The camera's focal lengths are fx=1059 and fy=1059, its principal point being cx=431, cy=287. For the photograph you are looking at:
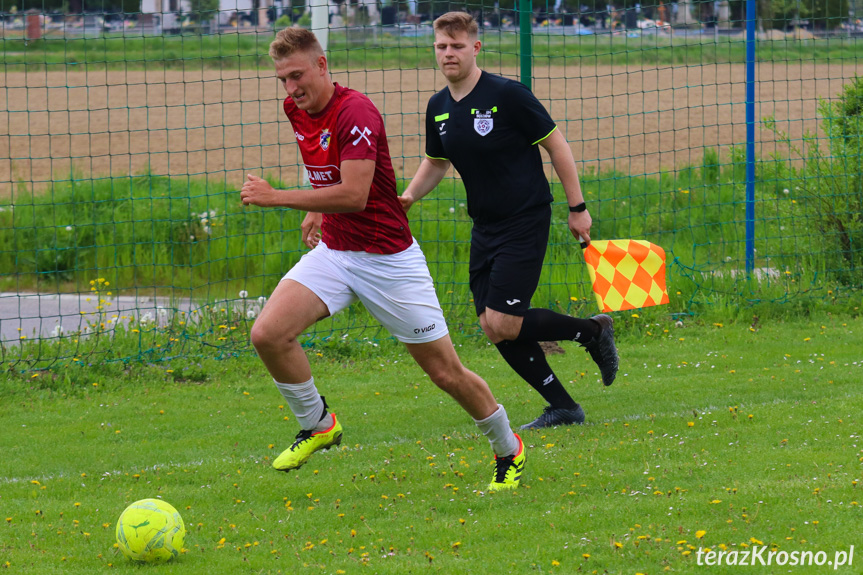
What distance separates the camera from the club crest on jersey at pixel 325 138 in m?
4.62

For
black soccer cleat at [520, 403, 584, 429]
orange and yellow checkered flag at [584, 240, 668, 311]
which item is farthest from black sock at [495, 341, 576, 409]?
orange and yellow checkered flag at [584, 240, 668, 311]

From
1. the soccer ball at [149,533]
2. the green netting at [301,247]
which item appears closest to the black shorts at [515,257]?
the soccer ball at [149,533]

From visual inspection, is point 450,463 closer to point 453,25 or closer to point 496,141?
point 496,141

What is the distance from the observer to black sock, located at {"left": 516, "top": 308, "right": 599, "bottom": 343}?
5730 millimetres

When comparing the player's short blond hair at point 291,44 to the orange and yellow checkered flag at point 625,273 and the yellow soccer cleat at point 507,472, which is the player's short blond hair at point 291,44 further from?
the orange and yellow checkered flag at point 625,273

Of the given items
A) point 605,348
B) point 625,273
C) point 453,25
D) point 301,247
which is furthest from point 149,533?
point 301,247

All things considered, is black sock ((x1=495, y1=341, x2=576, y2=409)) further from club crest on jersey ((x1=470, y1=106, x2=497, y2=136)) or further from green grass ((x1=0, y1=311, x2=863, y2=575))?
club crest on jersey ((x1=470, y1=106, x2=497, y2=136))

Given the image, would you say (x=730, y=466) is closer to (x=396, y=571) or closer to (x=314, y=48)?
(x=396, y=571)

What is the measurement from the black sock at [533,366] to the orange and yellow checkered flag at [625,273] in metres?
0.47

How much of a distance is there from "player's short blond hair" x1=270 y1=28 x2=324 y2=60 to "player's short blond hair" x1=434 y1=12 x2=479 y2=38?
2.75ft

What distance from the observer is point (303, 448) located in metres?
4.85

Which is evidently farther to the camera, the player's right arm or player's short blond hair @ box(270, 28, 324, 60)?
the player's right arm

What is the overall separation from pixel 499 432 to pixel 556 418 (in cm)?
117

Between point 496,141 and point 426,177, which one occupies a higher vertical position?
point 496,141
